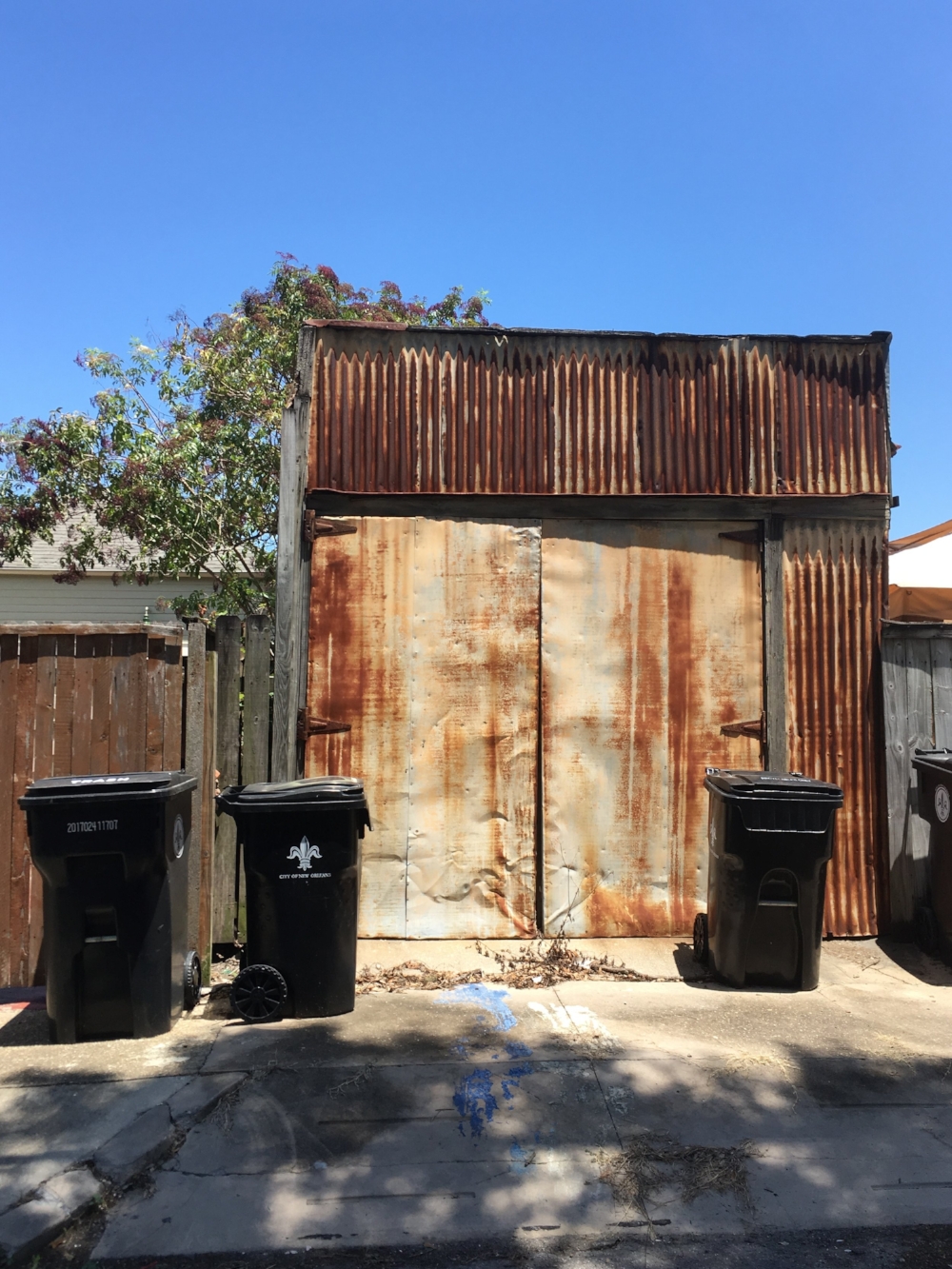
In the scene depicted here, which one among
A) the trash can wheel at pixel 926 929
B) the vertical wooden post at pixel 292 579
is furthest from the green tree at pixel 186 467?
the trash can wheel at pixel 926 929

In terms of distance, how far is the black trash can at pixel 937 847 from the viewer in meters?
5.71

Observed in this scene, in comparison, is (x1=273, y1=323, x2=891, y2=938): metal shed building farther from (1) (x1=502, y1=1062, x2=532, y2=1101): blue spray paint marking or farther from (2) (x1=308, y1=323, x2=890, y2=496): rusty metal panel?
(1) (x1=502, y1=1062, x2=532, y2=1101): blue spray paint marking

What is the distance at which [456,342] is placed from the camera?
6.40m

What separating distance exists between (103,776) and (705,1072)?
3.48m

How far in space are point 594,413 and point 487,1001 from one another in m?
4.18

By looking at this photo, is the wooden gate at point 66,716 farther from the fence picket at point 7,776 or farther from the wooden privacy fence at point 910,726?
the wooden privacy fence at point 910,726

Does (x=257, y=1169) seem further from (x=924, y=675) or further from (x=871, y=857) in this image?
(x=924, y=675)

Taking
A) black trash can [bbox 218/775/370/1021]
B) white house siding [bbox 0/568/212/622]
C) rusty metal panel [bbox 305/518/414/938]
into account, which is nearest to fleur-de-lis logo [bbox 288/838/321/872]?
black trash can [bbox 218/775/370/1021]

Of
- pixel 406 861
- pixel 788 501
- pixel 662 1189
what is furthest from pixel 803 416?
pixel 662 1189

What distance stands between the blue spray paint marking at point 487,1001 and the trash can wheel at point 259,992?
3.22ft

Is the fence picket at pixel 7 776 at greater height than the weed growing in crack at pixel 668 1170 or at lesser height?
greater

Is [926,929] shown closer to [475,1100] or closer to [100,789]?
[475,1100]

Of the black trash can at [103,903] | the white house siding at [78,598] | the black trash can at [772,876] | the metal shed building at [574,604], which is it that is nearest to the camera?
the black trash can at [103,903]

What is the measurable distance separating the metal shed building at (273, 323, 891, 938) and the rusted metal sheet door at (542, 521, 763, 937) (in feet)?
0.05
